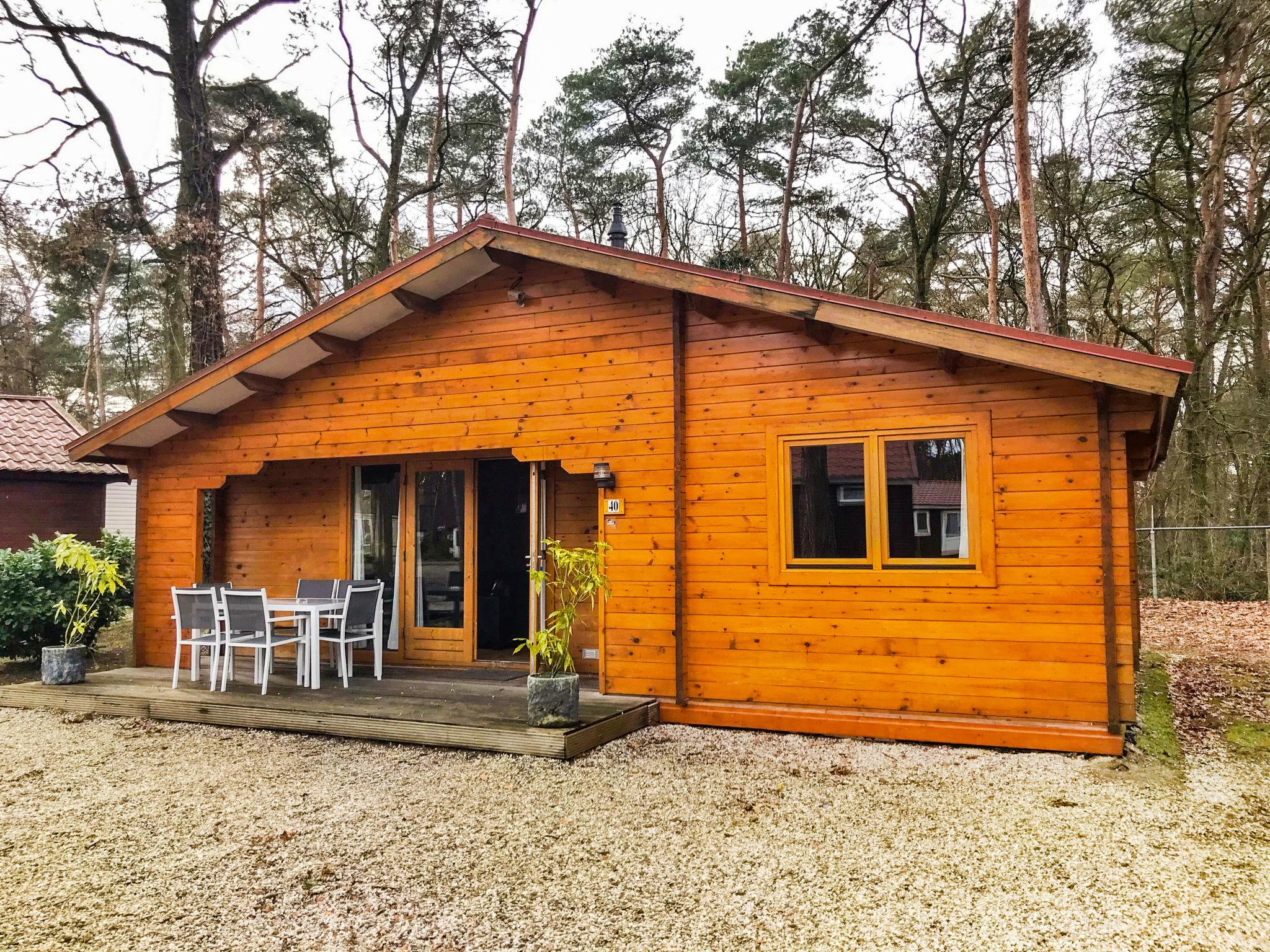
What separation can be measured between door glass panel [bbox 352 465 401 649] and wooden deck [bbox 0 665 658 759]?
78 cm

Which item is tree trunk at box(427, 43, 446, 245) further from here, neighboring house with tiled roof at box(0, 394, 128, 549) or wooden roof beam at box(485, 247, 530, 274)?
wooden roof beam at box(485, 247, 530, 274)

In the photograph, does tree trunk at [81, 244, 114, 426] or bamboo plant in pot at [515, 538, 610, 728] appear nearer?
bamboo plant in pot at [515, 538, 610, 728]

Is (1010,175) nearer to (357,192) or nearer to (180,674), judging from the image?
(357,192)

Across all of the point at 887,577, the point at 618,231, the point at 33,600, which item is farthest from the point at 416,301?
the point at 33,600

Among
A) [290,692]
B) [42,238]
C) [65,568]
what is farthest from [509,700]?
[42,238]

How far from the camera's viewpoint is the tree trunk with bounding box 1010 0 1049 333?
35.1 ft

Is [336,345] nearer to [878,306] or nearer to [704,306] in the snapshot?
[704,306]

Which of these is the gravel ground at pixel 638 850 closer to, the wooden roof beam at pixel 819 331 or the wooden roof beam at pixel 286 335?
the wooden roof beam at pixel 819 331

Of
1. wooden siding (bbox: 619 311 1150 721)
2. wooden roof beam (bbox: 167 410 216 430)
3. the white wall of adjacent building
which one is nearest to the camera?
wooden siding (bbox: 619 311 1150 721)

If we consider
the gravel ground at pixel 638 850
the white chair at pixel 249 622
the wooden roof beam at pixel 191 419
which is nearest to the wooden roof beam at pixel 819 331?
the gravel ground at pixel 638 850

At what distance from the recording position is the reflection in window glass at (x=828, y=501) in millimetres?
5477

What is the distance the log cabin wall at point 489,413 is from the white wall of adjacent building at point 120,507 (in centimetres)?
919

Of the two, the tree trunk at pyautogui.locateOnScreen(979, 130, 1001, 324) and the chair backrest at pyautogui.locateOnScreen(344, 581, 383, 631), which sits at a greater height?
the tree trunk at pyautogui.locateOnScreen(979, 130, 1001, 324)

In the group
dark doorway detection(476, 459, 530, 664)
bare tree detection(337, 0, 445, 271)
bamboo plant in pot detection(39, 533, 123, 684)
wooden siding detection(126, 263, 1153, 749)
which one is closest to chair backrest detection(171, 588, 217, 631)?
bamboo plant in pot detection(39, 533, 123, 684)
